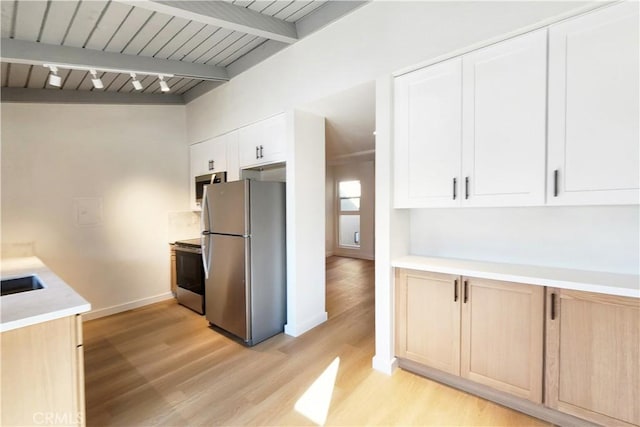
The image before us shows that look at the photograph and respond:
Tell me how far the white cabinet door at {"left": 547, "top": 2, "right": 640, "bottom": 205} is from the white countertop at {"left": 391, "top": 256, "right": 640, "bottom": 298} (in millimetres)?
424

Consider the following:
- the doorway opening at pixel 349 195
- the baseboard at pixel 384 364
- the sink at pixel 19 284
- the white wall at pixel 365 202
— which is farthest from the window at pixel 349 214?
the sink at pixel 19 284

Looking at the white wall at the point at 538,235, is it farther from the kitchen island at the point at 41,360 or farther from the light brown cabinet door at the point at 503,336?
the kitchen island at the point at 41,360

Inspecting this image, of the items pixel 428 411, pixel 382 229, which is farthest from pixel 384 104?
pixel 428 411

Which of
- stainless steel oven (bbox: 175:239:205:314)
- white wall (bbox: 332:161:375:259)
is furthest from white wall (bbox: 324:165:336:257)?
stainless steel oven (bbox: 175:239:205:314)

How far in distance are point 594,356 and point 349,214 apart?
6.04 metres

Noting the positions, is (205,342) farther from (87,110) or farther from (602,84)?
(602,84)

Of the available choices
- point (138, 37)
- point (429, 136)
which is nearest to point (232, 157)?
point (138, 37)

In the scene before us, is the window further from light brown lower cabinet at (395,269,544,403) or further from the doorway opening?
light brown lower cabinet at (395,269,544,403)

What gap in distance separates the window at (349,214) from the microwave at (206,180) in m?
4.11

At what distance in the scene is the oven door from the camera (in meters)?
3.50

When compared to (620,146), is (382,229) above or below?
below

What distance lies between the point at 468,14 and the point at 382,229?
1.50 meters

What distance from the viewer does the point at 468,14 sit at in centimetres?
182

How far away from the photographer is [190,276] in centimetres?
367
